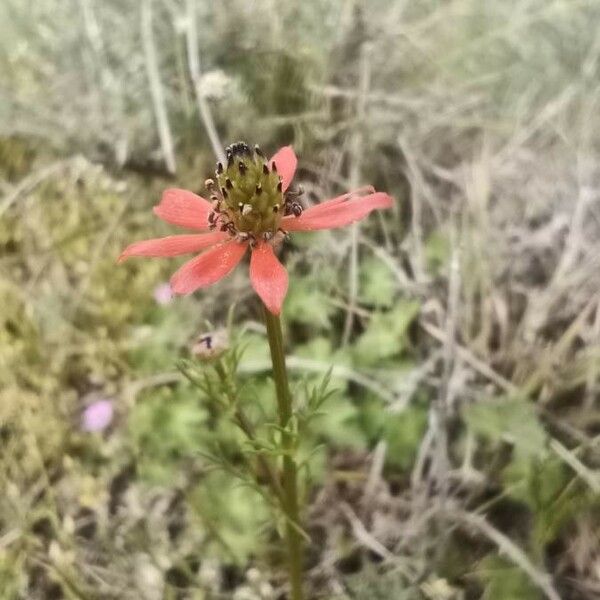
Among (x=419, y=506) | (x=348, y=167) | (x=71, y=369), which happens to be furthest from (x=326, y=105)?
(x=419, y=506)

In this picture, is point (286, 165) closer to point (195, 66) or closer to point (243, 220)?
point (243, 220)

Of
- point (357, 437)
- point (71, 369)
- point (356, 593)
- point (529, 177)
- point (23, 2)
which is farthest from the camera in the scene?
point (23, 2)

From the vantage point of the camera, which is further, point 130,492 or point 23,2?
point 23,2

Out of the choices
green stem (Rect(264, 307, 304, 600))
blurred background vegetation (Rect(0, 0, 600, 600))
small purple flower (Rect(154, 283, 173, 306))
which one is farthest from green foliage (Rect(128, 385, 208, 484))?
green stem (Rect(264, 307, 304, 600))

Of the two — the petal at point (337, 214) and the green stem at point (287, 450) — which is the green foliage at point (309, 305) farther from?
the petal at point (337, 214)

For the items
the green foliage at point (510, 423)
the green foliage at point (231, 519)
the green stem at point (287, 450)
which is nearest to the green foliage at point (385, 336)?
the green foliage at point (510, 423)

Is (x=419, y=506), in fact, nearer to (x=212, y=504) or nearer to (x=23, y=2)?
(x=212, y=504)

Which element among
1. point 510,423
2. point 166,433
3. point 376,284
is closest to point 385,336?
point 376,284
